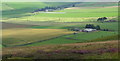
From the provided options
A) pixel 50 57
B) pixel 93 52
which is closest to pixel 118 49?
pixel 93 52

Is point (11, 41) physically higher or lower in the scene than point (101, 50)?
lower

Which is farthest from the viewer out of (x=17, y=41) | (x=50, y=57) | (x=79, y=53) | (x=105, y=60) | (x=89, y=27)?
(x=89, y=27)

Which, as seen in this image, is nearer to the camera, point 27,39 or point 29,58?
point 29,58

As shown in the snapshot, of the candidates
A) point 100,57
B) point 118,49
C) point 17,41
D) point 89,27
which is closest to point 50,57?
point 100,57

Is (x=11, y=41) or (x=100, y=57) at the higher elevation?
A: (x=100, y=57)

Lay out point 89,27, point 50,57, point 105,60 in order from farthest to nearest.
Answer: point 89,27
point 50,57
point 105,60

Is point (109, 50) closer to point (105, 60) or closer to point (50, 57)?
point (105, 60)

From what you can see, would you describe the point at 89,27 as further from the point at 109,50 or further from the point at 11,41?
the point at 109,50

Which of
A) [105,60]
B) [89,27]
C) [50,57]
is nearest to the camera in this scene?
[105,60]

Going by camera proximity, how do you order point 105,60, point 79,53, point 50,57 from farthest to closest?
point 79,53
point 50,57
point 105,60
